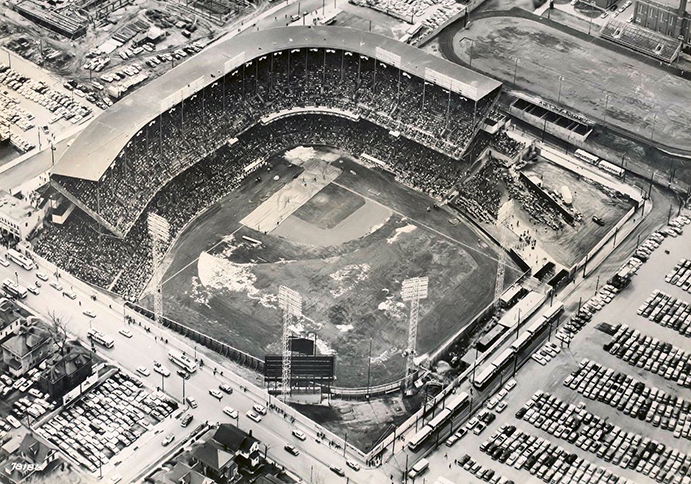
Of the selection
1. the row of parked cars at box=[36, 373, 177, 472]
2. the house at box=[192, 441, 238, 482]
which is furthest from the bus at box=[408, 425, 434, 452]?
the row of parked cars at box=[36, 373, 177, 472]

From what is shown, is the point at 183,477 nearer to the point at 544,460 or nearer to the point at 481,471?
the point at 481,471

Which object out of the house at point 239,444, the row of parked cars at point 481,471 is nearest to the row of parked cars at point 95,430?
the house at point 239,444

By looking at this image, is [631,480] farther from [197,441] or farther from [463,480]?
[197,441]

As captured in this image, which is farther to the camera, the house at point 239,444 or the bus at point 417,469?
the bus at point 417,469

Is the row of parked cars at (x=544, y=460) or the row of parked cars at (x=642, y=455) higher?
the row of parked cars at (x=642, y=455)

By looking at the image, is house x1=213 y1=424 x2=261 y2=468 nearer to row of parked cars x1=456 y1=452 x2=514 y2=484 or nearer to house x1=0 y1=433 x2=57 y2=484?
house x1=0 y1=433 x2=57 y2=484

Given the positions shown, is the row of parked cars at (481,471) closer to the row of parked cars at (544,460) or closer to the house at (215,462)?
the row of parked cars at (544,460)

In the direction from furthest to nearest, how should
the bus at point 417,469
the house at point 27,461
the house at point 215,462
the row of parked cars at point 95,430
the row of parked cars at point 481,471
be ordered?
the bus at point 417,469
the row of parked cars at point 95,430
the row of parked cars at point 481,471
the house at point 27,461
the house at point 215,462

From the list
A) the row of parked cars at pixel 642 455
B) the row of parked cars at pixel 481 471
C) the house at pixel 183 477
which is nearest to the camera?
the house at pixel 183 477
